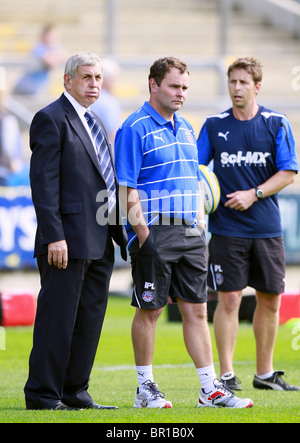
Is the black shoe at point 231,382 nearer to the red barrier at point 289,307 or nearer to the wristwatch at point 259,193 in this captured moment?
the wristwatch at point 259,193

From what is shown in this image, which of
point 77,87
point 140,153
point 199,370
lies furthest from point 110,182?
point 199,370

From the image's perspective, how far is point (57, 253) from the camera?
17.0ft

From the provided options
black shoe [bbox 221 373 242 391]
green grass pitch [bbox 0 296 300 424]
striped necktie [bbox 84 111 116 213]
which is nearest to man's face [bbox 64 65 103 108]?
striped necktie [bbox 84 111 116 213]

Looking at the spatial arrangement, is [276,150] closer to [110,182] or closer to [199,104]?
[110,182]

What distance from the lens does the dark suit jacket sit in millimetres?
5211

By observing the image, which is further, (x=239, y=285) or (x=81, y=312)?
(x=239, y=285)

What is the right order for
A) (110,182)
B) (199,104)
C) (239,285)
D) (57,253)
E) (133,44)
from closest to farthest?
(57,253)
(110,182)
(239,285)
(199,104)
(133,44)

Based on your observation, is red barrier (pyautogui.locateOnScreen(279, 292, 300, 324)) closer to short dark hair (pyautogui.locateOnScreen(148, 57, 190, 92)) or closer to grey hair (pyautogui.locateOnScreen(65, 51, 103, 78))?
short dark hair (pyautogui.locateOnScreen(148, 57, 190, 92))

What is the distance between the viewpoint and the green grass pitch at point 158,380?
497 cm

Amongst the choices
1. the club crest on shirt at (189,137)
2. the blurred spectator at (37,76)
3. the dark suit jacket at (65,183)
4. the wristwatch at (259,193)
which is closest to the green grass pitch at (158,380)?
the dark suit jacket at (65,183)

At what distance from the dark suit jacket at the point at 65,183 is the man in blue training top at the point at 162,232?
0.72 ft

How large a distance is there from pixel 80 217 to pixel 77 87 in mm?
772

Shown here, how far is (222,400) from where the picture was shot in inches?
211

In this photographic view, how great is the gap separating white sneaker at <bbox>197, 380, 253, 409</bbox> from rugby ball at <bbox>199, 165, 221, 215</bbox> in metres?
1.53
